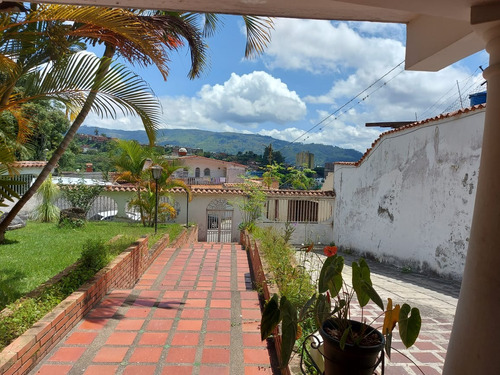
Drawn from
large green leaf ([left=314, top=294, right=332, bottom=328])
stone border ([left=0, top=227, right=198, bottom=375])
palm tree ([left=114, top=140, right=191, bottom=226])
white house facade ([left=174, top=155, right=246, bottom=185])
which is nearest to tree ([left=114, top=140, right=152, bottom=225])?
palm tree ([left=114, top=140, right=191, bottom=226])

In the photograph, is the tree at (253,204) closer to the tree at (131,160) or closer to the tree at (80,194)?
the tree at (131,160)

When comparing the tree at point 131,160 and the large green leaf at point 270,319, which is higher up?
the tree at point 131,160

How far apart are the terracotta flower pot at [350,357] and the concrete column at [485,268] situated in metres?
0.35

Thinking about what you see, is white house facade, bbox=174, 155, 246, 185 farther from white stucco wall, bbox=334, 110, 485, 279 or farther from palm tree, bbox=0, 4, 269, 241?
palm tree, bbox=0, 4, 269, 241

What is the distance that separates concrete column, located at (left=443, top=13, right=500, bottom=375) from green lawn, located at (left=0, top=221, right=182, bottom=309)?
372cm

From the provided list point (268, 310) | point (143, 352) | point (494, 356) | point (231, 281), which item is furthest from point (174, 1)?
point (231, 281)

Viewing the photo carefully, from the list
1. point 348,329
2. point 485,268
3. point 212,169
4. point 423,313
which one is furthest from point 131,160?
point 212,169

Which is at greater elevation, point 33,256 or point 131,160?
point 131,160

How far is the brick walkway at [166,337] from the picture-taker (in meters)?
2.74

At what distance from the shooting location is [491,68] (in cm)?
166

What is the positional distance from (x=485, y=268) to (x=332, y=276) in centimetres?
74

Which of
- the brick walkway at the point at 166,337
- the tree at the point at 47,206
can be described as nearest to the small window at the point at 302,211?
the tree at the point at 47,206

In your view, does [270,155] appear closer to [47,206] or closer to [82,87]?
[47,206]

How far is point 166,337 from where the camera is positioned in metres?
3.26
